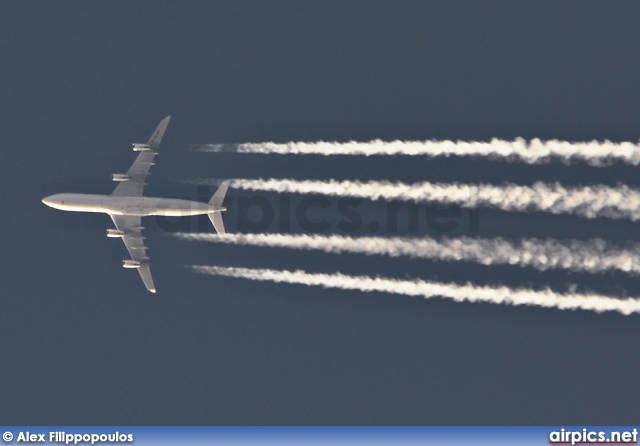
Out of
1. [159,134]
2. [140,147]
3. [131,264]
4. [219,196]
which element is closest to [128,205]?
[140,147]

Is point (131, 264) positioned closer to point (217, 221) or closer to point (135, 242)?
point (135, 242)

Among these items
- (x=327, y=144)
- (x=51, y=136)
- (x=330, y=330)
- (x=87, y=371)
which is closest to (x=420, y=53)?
(x=327, y=144)

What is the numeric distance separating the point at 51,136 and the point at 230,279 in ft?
45.3

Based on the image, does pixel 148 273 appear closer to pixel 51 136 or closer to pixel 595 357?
pixel 51 136

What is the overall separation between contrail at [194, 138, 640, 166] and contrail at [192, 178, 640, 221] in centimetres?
144

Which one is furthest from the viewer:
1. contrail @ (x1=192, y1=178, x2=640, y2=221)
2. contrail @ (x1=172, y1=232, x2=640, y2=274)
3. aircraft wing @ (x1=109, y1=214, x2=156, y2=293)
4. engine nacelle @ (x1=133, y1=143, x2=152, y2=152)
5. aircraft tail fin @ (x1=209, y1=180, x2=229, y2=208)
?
aircraft wing @ (x1=109, y1=214, x2=156, y2=293)

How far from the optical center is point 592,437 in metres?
54.5

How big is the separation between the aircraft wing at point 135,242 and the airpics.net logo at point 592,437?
2384 centimetres

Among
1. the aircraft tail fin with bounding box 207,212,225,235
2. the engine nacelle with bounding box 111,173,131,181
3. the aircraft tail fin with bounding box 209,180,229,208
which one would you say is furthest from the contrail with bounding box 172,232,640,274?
the engine nacelle with bounding box 111,173,131,181

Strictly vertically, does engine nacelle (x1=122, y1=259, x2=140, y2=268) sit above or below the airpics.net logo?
above

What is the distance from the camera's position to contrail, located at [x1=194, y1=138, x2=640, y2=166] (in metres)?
50.0

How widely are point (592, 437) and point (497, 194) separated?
1455 cm

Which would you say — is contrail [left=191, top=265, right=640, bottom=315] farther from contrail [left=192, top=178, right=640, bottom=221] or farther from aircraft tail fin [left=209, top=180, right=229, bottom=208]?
contrail [left=192, top=178, right=640, bottom=221]

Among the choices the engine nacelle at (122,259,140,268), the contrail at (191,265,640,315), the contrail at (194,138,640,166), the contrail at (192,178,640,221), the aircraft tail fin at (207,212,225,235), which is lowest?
the contrail at (191,265,640,315)
